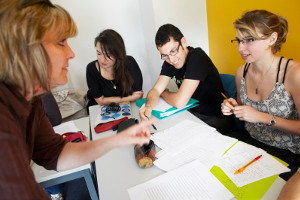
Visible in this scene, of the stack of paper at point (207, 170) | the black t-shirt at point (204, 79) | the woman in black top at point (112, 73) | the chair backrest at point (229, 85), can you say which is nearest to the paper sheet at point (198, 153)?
the stack of paper at point (207, 170)

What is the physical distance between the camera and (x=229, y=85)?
5.86ft

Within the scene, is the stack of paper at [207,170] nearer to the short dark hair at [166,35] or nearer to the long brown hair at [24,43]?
the long brown hair at [24,43]

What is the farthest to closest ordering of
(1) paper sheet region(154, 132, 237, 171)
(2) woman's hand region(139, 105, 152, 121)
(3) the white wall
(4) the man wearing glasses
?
(3) the white wall → (4) the man wearing glasses → (2) woman's hand region(139, 105, 152, 121) → (1) paper sheet region(154, 132, 237, 171)

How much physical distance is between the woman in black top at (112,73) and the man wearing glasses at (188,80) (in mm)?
387

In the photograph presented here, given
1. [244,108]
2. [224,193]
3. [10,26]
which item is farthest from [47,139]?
[244,108]

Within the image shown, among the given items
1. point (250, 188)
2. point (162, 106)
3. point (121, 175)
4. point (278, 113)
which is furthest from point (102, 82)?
point (250, 188)

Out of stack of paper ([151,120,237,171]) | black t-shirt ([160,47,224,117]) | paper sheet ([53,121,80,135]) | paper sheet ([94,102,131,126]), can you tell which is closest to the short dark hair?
black t-shirt ([160,47,224,117])

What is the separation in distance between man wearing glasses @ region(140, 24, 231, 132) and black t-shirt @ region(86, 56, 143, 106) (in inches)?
16.1

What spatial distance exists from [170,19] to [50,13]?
6.89ft

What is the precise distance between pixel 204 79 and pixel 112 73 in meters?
0.97

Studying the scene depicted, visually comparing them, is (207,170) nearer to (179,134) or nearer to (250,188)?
(250,188)

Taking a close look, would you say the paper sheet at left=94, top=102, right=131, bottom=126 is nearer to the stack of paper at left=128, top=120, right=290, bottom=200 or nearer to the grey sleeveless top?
the stack of paper at left=128, top=120, right=290, bottom=200

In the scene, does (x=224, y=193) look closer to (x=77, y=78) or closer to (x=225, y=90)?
(x=225, y=90)

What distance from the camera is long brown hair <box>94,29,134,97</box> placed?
1.82m
